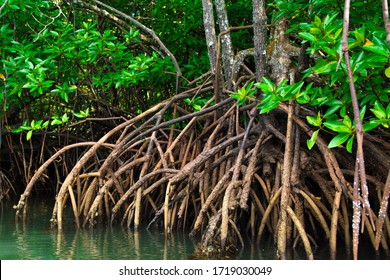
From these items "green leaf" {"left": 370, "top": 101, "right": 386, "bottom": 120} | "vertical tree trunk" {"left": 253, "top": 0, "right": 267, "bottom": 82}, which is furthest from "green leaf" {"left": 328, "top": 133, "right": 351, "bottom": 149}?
"vertical tree trunk" {"left": 253, "top": 0, "right": 267, "bottom": 82}

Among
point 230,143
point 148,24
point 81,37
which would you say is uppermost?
point 148,24

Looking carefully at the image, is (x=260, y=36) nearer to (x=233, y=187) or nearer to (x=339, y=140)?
(x=233, y=187)

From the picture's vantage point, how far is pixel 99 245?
5555mm

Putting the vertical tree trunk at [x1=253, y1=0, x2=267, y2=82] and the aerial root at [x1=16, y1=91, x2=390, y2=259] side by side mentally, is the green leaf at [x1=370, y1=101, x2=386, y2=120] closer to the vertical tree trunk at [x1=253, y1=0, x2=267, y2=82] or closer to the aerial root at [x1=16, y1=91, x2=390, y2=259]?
the aerial root at [x1=16, y1=91, x2=390, y2=259]

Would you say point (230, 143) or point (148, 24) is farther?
point (148, 24)

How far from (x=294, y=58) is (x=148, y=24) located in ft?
10.3

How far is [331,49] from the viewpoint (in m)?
3.92

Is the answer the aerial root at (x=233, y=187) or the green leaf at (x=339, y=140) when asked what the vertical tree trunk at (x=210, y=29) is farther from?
the green leaf at (x=339, y=140)

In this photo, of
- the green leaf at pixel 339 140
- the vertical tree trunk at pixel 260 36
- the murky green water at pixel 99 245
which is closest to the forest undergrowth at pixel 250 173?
the vertical tree trunk at pixel 260 36

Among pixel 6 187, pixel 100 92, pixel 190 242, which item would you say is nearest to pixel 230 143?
pixel 190 242

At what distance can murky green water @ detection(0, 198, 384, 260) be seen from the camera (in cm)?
508

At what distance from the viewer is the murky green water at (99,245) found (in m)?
5.08

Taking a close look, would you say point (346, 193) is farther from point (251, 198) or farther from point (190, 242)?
point (190, 242)

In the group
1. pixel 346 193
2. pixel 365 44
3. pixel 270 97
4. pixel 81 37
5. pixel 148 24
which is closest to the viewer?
pixel 365 44
